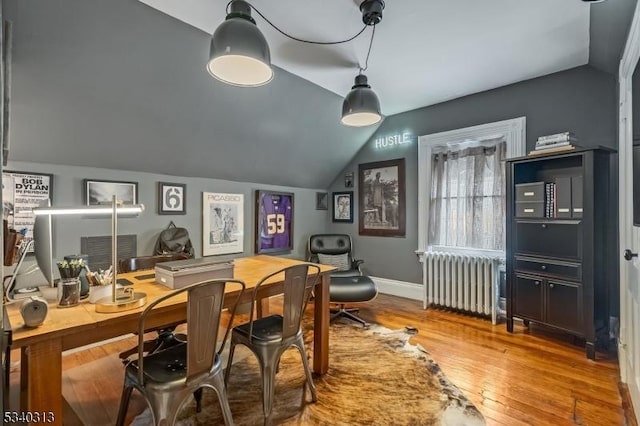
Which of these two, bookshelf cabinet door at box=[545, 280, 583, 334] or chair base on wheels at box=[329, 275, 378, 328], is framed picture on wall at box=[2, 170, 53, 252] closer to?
chair base on wheels at box=[329, 275, 378, 328]

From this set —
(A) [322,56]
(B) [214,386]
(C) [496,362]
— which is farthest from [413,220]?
(B) [214,386]

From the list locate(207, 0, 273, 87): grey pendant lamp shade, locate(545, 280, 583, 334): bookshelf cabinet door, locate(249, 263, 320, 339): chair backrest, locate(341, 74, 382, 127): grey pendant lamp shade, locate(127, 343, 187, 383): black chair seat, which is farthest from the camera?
locate(545, 280, 583, 334): bookshelf cabinet door

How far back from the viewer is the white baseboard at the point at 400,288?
4.23 meters

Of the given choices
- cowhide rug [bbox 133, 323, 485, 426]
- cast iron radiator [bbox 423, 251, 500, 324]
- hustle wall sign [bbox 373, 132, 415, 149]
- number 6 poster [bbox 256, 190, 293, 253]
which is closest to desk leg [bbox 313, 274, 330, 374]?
cowhide rug [bbox 133, 323, 485, 426]

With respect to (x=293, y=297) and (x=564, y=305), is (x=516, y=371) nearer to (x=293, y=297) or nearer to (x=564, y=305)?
(x=564, y=305)

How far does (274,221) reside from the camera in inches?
177

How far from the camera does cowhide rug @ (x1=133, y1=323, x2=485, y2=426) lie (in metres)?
1.88

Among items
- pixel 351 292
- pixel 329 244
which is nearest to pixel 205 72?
pixel 351 292

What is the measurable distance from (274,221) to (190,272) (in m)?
2.75

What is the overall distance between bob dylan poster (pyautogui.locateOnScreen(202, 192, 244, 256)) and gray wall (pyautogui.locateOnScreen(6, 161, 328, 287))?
65 mm

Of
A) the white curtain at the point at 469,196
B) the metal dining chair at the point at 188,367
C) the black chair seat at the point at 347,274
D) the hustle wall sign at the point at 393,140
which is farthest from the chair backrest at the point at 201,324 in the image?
the hustle wall sign at the point at 393,140

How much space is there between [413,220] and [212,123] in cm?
277

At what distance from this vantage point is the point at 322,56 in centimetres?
276

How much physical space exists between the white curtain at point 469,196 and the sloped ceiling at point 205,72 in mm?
710
